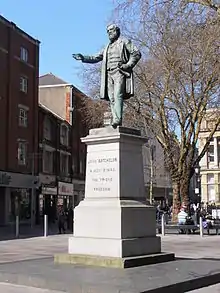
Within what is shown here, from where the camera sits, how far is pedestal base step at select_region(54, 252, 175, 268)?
1095 centimetres

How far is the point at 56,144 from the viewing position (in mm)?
→ 53938

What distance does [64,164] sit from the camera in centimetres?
5728

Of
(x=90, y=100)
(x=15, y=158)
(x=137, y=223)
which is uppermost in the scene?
(x=90, y=100)

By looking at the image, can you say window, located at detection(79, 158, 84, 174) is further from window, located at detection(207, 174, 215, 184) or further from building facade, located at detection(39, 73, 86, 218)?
window, located at detection(207, 174, 215, 184)

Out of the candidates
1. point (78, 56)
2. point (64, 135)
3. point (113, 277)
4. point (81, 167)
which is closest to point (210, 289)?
point (113, 277)

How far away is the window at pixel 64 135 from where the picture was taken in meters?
55.7

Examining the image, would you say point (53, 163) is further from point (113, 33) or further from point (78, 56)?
point (113, 33)

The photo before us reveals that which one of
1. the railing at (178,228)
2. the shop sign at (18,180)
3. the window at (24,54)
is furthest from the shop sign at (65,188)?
the railing at (178,228)

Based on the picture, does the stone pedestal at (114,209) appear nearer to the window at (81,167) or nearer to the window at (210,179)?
the window at (81,167)

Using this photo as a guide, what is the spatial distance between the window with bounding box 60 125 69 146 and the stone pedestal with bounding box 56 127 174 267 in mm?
43519

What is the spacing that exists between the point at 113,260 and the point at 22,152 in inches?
1395

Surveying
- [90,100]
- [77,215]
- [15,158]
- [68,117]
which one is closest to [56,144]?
[68,117]

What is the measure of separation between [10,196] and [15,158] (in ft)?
10.2

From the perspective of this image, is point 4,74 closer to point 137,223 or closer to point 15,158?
point 15,158
